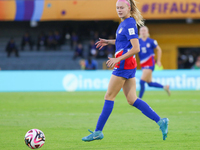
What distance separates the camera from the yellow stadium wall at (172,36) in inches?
1110

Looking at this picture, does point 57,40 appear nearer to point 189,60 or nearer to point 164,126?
point 189,60

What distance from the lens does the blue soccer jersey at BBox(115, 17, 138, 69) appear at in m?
5.40

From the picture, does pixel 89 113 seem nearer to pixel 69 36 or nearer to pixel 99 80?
pixel 99 80

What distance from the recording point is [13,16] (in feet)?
81.0

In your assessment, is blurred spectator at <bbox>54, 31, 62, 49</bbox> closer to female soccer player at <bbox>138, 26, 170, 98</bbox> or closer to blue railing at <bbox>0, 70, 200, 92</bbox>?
blue railing at <bbox>0, 70, 200, 92</bbox>

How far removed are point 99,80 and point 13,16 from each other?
10.3 metres

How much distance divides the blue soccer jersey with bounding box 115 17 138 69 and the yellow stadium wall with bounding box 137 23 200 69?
2303cm

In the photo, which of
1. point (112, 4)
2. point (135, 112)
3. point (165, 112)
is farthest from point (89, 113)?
point (112, 4)

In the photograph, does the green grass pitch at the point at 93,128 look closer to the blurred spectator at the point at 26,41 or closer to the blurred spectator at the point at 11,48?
the blurred spectator at the point at 11,48

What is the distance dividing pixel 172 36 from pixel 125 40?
23.4 metres

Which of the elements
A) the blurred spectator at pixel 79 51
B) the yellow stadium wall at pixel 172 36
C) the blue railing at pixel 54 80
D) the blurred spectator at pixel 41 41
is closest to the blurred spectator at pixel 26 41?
the blurred spectator at pixel 41 41

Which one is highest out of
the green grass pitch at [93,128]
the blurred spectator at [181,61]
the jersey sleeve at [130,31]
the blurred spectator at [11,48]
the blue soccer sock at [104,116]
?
the jersey sleeve at [130,31]

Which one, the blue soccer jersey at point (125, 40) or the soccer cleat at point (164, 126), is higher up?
the blue soccer jersey at point (125, 40)

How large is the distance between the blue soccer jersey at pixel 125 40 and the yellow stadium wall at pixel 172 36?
23031mm
